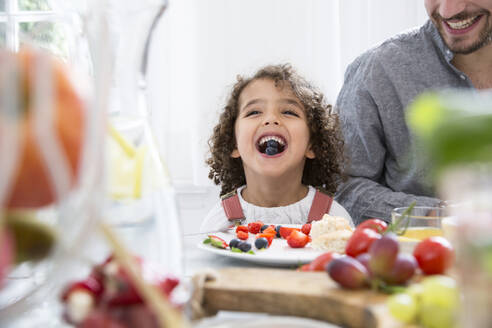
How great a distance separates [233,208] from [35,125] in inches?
61.8

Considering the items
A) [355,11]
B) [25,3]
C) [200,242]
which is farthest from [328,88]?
[200,242]

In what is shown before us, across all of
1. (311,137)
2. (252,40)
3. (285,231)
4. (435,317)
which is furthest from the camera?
(252,40)

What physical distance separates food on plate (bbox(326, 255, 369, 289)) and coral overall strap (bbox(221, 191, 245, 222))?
1.28 metres

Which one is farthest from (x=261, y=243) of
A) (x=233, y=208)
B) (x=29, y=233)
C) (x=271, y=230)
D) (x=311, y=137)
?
(x=311, y=137)

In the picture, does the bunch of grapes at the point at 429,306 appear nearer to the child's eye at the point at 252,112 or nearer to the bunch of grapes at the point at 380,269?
the bunch of grapes at the point at 380,269

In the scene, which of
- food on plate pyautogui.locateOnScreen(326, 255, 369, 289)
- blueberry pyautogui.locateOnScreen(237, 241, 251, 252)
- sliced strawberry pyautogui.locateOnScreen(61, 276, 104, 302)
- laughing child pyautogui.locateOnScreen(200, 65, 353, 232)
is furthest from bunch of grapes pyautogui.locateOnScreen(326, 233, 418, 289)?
laughing child pyautogui.locateOnScreen(200, 65, 353, 232)

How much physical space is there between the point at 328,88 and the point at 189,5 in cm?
79

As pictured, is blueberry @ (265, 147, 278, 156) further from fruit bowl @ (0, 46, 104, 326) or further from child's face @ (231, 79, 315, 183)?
fruit bowl @ (0, 46, 104, 326)

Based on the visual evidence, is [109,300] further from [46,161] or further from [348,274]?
[348,274]

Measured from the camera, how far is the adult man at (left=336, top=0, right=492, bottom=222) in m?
1.80

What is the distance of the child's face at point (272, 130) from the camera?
6.05 ft

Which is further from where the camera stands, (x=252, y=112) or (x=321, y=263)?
(x=252, y=112)

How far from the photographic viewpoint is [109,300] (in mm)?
363

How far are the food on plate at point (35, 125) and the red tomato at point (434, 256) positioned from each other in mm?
415
